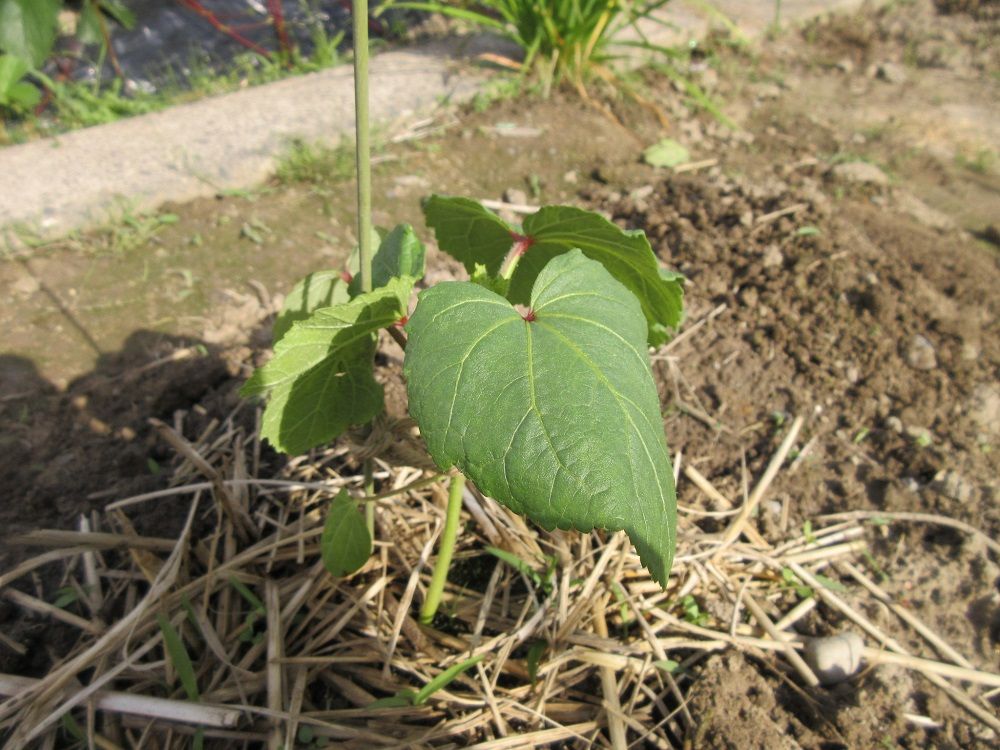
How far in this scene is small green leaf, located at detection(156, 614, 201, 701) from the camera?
1.34m

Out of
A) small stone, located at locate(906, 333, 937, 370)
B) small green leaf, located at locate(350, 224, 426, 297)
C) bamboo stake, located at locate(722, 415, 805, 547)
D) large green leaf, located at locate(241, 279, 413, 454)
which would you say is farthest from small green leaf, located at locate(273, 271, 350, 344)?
small stone, located at locate(906, 333, 937, 370)

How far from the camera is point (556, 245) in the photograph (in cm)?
129

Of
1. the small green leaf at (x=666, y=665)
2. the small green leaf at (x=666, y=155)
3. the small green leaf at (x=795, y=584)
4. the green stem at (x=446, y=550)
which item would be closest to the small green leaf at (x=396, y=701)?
A: the green stem at (x=446, y=550)

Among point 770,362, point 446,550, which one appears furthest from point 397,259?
Result: point 770,362

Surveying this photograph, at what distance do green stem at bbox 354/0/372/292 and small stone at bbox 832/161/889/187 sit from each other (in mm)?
2415

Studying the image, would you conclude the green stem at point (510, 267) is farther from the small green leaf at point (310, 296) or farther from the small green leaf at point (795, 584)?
the small green leaf at point (795, 584)

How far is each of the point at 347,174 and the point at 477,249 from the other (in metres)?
1.60

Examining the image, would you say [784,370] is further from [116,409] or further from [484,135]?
[116,409]

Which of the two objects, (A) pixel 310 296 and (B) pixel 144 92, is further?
(B) pixel 144 92

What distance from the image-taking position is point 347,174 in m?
2.80

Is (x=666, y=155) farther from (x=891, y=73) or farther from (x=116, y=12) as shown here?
(x=116, y=12)

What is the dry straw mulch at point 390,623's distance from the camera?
4.42 ft

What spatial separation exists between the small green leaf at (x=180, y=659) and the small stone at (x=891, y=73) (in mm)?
4148

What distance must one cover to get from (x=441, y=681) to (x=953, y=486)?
136cm
